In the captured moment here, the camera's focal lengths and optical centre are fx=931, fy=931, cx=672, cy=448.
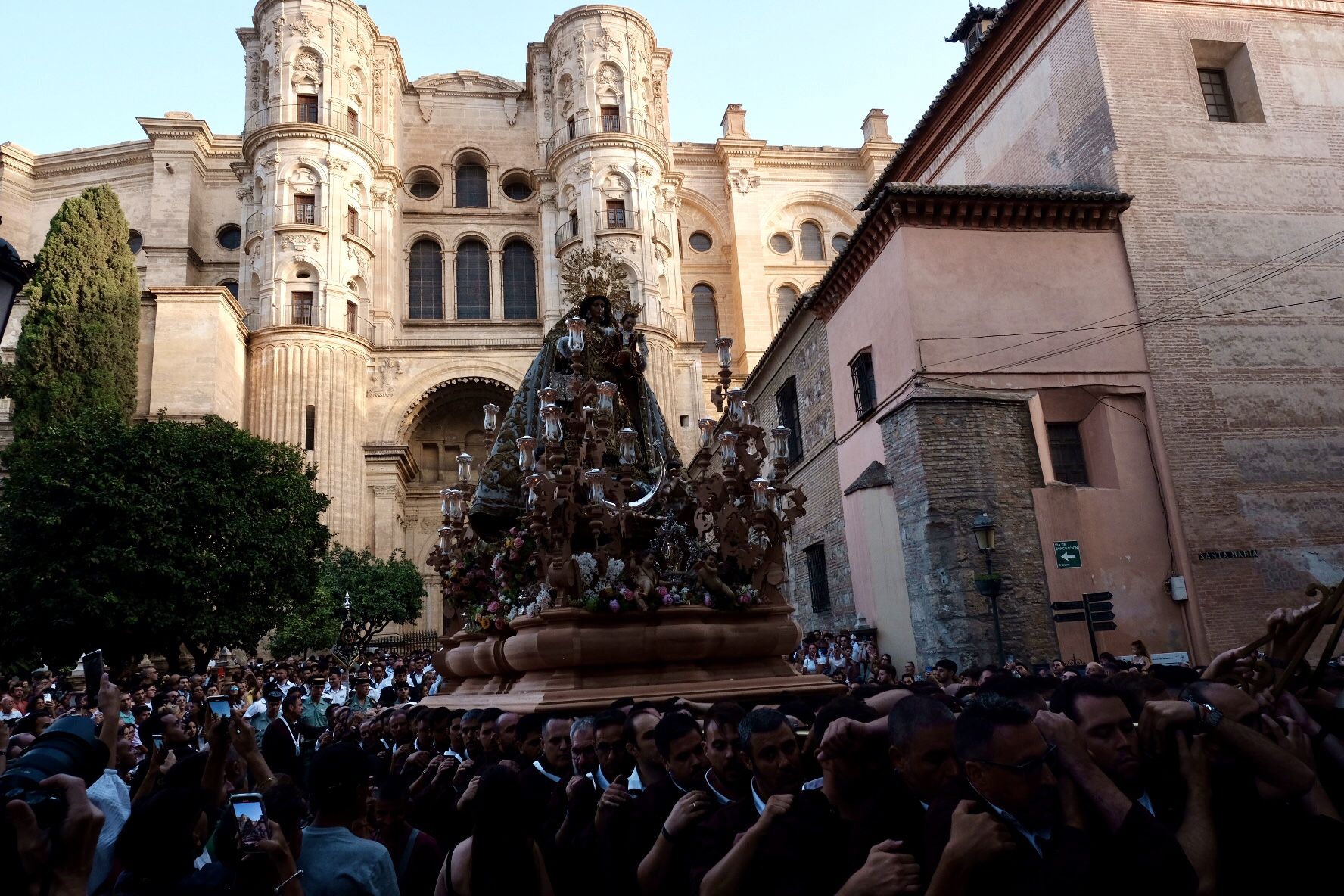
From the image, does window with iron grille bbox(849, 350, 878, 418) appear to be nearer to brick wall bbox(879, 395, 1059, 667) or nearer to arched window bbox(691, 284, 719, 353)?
brick wall bbox(879, 395, 1059, 667)

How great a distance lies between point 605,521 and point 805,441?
57.7 ft

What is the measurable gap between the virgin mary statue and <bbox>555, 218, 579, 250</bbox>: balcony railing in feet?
109

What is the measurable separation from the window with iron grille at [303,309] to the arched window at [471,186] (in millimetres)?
11899

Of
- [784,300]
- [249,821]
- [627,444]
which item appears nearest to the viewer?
[249,821]

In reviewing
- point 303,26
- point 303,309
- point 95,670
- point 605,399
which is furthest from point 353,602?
point 95,670

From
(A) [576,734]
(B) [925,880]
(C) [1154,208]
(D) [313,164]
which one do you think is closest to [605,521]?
(A) [576,734]

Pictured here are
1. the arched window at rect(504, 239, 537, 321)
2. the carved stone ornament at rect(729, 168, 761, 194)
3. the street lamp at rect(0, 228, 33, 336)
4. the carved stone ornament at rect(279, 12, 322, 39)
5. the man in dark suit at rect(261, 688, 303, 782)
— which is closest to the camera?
the street lamp at rect(0, 228, 33, 336)

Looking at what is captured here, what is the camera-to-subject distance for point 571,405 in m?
9.56

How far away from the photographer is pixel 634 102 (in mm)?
43500

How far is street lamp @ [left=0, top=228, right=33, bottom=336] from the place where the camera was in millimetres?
4195

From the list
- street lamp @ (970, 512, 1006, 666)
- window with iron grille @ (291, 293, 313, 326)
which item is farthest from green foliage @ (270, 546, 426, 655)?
street lamp @ (970, 512, 1006, 666)

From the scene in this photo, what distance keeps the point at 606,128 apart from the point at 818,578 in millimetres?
27253

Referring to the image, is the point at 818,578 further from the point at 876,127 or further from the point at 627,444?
the point at 876,127

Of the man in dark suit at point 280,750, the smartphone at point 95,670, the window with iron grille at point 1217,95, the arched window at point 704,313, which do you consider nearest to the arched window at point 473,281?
the arched window at point 704,313
